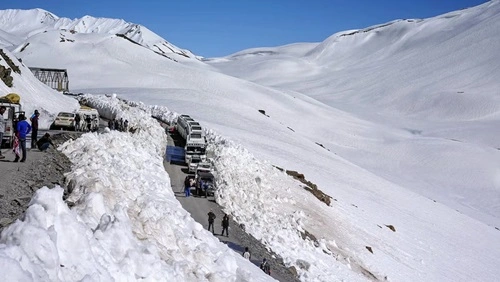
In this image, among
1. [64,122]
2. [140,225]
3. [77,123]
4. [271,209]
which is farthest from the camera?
[64,122]

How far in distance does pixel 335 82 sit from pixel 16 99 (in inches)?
7063

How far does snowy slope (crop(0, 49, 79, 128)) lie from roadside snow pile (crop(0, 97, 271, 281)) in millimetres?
13576

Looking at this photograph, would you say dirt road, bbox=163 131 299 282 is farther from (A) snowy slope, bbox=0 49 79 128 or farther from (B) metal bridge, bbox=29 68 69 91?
(B) metal bridge, bbox=29 68 69 91

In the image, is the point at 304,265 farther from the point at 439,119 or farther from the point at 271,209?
the point at 439,119

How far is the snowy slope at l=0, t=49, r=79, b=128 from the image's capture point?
27.4m

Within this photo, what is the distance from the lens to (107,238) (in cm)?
755

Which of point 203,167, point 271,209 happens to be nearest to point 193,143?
point 203,167

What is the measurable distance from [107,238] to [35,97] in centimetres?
2603

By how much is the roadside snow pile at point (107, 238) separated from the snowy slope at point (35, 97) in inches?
534

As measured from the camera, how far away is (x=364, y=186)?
38.0m

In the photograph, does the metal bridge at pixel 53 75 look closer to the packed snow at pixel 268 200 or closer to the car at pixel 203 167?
the packed snow at pixel 268 200

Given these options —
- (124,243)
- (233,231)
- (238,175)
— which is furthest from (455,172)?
(124,243)

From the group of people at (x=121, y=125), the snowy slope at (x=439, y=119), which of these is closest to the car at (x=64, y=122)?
the group of people at (x=121, y=125)

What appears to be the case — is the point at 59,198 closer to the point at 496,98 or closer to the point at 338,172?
the point at 338,172
